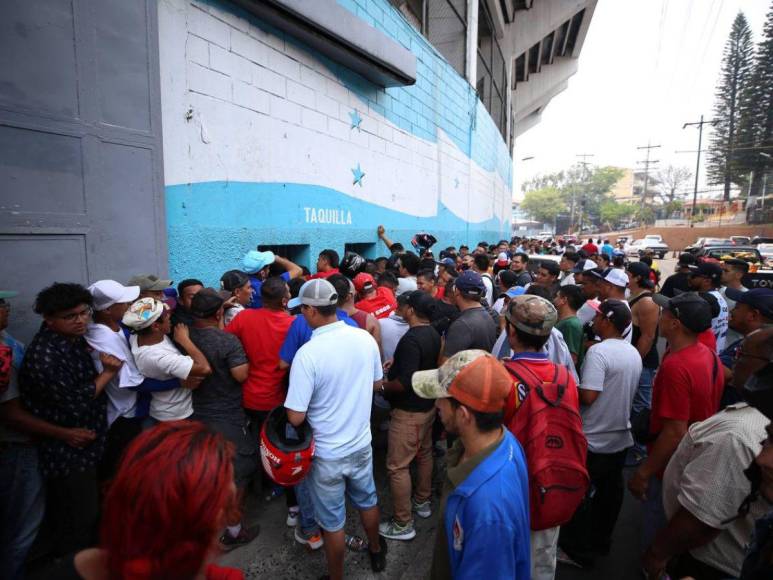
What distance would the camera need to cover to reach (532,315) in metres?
2.27

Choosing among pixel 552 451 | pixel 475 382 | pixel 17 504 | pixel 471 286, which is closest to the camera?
pixel 475 382

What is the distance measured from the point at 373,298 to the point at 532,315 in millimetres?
2303

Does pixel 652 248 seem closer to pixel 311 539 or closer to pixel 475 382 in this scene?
pixel 311 539

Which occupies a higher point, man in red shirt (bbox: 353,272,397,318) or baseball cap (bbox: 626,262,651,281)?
baseball cap (bbox: 626,262,651,281)

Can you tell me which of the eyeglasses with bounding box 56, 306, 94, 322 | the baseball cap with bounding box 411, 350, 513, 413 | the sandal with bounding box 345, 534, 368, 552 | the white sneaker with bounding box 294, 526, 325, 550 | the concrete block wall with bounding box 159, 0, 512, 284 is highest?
the concrete block wall with bounding box 159, 0, 512, 284

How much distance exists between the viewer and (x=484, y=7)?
48.9ft

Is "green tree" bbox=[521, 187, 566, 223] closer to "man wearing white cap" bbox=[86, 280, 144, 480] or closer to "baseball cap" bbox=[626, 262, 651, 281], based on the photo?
"baseball cap" bbox=[626, 262, 651, 281]

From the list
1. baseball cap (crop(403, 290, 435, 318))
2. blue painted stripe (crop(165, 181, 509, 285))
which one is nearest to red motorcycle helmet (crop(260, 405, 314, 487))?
baseball cap (crop(403, 290, 435, 318))

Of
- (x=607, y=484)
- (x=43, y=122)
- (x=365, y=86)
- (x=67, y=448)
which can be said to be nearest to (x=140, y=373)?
(x=67, y=448)

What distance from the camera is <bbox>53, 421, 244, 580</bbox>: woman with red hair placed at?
0.92m

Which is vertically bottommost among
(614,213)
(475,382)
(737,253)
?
(475,382)

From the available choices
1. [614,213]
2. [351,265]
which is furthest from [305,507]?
[614,213]

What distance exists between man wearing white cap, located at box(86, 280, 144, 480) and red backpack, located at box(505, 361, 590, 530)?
247 centimetres

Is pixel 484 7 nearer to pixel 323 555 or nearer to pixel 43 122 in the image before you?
pixel 43 122
